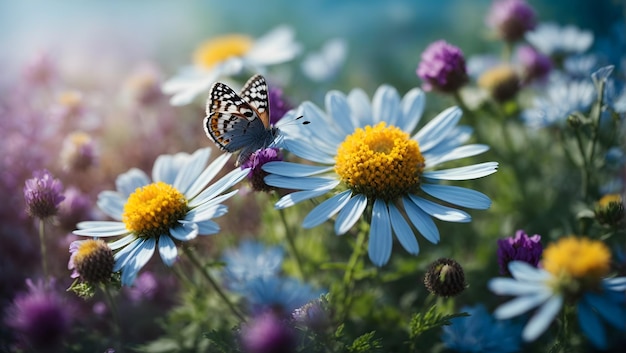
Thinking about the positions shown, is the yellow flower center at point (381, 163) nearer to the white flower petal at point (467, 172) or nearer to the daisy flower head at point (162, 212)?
the white flower petal at point (467, 172)

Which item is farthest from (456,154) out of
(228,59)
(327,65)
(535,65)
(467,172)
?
(327,65)

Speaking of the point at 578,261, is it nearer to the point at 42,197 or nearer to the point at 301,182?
the point at 301,182

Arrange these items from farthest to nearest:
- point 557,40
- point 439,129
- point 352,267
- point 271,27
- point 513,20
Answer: point 271,27 < point 557,40 < point 513,20 < point 439,129 < point 352,267

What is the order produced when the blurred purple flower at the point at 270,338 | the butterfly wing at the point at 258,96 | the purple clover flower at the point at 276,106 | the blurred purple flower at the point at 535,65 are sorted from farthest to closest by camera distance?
the blurred purple flower at the point at 535,65
the purple clover flower at the point at 276,106
the butterfly wing at the point at 258,96
the blurred purple flower at the point at 270,338

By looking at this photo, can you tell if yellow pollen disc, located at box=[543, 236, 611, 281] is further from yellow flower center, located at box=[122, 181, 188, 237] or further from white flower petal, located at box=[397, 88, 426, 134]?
yellow flower center, located at box=[122, 181, 188, 237]

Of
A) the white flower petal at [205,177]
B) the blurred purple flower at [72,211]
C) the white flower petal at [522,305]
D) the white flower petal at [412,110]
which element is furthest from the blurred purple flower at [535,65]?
the blurred purple flower at [72,211]
